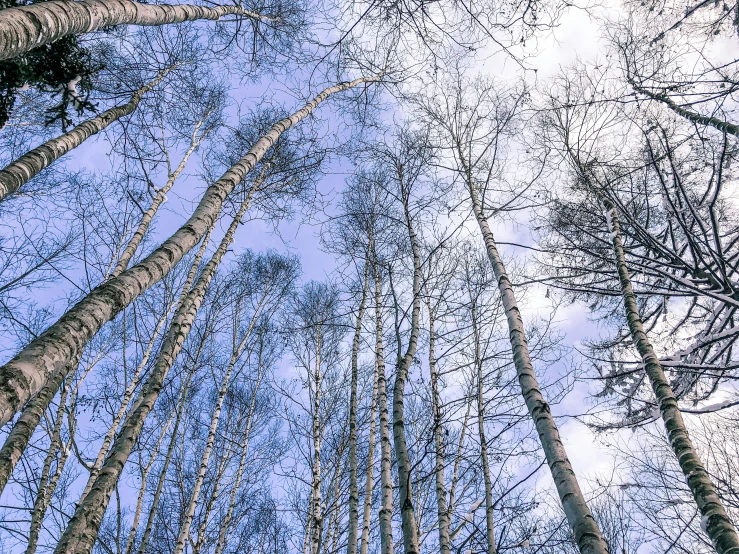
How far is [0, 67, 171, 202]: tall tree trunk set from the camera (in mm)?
4004

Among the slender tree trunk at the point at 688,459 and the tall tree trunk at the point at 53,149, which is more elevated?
the tall tree trunk at the point at 53,149

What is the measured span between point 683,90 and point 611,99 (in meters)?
0.87

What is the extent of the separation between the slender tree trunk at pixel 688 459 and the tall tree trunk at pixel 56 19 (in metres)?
4.52

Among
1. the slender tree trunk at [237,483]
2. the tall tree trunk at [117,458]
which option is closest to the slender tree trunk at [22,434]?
the tall tree trunk at [117,458]

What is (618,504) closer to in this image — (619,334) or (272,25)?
(619,334)

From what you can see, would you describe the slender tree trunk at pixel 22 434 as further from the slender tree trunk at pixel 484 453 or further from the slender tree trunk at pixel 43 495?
the slender tree trunk at pixel 484 453

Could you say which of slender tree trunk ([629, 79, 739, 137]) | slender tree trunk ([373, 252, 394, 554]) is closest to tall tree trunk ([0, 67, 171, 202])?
slender tree trunk ([373, 252, 394, 554])

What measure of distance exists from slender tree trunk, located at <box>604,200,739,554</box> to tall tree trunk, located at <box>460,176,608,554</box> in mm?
718

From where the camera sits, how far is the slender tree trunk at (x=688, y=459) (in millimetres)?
2186

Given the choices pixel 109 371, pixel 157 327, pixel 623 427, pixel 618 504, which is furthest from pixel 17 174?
pixel 618 504

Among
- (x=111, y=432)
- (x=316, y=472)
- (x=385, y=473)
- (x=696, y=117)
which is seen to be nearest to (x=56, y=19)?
(x=385, y=473)

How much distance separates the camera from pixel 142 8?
3.39 meters

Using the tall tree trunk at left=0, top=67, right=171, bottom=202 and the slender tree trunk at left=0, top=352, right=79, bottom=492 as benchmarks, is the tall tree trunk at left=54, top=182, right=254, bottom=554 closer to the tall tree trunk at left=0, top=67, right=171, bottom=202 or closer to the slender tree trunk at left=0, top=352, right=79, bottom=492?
the slender tree trunk at left=0, top=352, right=79, bottom=492

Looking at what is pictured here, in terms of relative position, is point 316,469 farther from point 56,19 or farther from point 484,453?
point 56,19
